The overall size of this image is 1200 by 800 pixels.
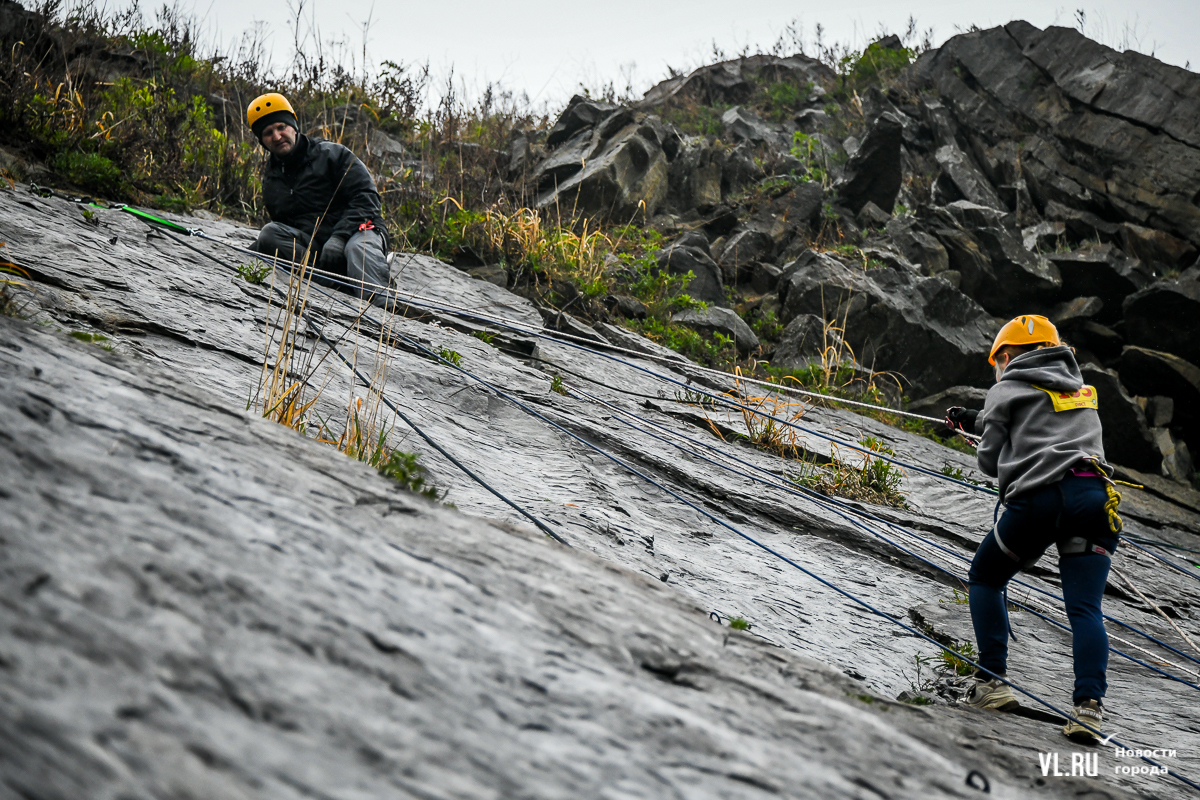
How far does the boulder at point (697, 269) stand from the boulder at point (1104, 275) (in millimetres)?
5553

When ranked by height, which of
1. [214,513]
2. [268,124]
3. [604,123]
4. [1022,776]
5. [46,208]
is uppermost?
[604,123]

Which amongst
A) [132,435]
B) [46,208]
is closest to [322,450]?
[132,435]

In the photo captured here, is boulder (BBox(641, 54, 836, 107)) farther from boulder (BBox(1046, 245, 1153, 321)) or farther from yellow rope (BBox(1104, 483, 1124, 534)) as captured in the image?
yellow rope (BBox(1104, 483, 1124, 534))

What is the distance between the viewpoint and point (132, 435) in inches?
65.5

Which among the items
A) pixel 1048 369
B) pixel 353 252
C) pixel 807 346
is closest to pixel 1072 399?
pixel 1048 369

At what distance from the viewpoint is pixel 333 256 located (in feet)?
19.1

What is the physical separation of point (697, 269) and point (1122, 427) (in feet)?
18.9

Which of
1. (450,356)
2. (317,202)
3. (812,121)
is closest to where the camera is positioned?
(450,356)

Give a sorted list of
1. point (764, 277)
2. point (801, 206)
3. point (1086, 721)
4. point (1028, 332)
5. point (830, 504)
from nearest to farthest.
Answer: point (1086, 721) < point (1028, 332) < point (830, 504) < point (764, 277) < point (801, 206)

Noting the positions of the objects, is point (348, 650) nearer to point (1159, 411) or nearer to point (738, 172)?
point (1159, 411)

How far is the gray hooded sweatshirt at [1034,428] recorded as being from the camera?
2.96 m

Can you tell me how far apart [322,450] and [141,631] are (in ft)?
3.55

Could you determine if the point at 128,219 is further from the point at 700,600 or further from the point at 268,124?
the point at 700,600

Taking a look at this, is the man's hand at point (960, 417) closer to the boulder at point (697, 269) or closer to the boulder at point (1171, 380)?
the boulder at point (697, 269)
